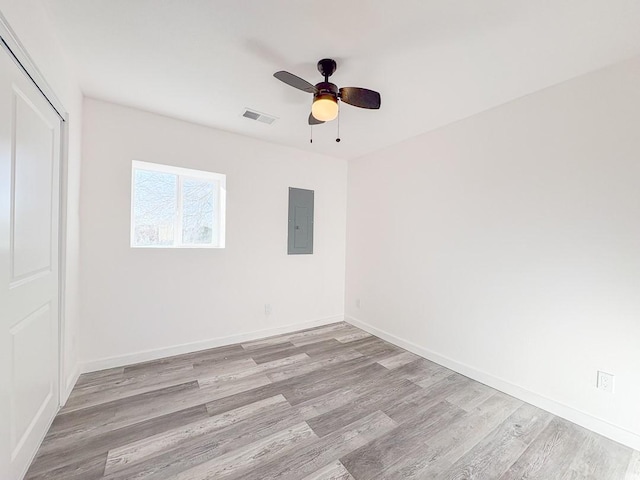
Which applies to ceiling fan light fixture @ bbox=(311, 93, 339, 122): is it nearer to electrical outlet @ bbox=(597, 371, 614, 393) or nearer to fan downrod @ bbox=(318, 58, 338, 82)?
fan downrod @ bbox=(318, 58, 338, 82)

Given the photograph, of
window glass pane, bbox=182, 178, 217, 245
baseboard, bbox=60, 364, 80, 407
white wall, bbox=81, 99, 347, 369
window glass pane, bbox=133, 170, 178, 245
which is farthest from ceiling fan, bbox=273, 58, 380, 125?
baseboard, bbox=60, 364, 80, 407

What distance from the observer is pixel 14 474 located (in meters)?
1.28

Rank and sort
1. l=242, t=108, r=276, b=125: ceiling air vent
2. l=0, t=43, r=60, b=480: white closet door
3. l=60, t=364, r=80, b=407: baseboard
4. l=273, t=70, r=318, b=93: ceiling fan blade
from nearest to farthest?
1. l=0, t=43, r=60, b=480: white closet door
2. l=273, t=70, r=318, b=93: ceiling fan blade
3. l=60, t=364, r=80, b=407: baseboard
4. l=242, t=108, r=276, b=125: ceiling air vent

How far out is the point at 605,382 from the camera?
182 centimetres

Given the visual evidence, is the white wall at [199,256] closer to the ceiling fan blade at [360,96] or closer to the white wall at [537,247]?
the white wall at [537,247]

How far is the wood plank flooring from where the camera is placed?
4.91 ft

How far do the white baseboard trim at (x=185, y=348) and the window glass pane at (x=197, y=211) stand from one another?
115cm

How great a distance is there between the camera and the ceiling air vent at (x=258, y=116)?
8.44 feet

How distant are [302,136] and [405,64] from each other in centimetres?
153

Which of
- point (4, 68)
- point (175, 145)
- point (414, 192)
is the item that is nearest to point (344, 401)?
point (414, 192)

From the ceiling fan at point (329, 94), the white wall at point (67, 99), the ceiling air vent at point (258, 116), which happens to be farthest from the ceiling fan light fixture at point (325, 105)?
the white wall at point (67, 99)

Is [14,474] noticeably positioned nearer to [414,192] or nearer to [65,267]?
[65,267]

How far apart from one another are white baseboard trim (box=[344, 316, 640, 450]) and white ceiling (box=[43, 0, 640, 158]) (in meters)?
2.46

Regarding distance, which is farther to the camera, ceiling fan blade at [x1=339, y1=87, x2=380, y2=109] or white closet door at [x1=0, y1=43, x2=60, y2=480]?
ceiling fan blade at [x1=339, y1=87, x2=380, y2=109]
